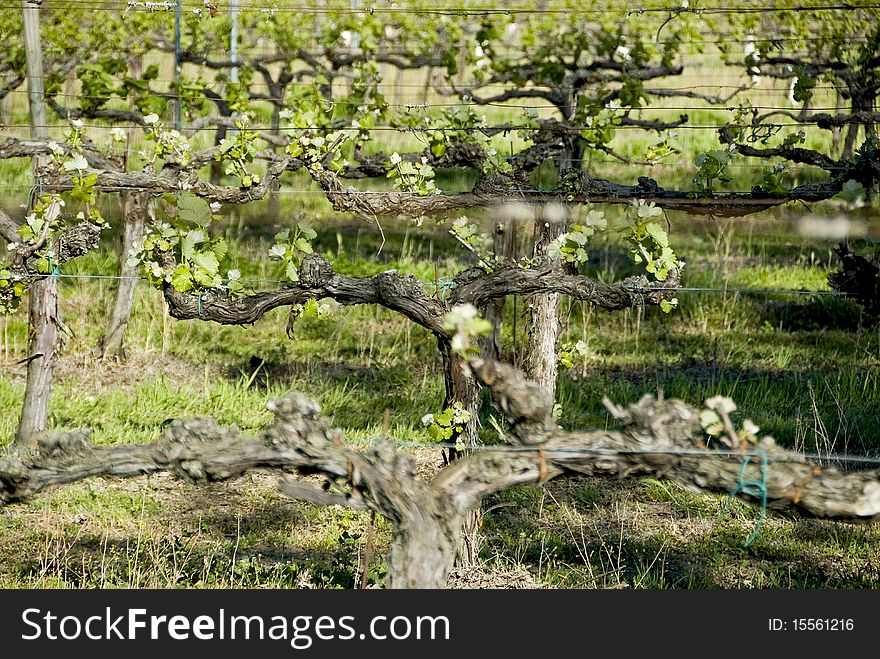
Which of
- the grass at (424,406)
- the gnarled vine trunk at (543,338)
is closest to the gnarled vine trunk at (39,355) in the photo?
the grass at (424,406)

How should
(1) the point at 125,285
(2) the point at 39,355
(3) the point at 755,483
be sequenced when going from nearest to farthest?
(3) the point at 755,483 < (2) the point at 39,355 < (1) the point at 125,285

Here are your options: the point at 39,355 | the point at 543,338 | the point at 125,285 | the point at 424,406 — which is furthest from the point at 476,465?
the point at 125,285

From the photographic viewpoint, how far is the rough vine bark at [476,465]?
2.79 metres

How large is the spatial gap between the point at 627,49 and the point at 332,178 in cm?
434

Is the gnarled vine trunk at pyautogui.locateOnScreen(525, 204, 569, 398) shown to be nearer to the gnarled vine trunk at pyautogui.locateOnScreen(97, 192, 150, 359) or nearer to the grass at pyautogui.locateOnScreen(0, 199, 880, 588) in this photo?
the grass at pyautogui.locateOnScreen(0, 199, 880, 588)

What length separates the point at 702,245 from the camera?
28.5 ft

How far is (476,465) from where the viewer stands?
9.40 ft

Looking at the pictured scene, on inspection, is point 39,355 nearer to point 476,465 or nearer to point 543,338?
point 543,338

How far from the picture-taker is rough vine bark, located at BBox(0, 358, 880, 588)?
2.79 m

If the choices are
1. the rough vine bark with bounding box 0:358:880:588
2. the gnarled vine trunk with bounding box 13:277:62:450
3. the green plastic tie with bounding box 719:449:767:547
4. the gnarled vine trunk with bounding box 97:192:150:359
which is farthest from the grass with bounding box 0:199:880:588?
the green plastic tie with bounding box 719:449:767:547

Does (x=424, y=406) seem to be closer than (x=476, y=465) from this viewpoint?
No

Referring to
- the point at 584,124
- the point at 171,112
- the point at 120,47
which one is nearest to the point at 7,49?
the point at 120,47

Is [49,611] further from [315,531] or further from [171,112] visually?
[171,112]

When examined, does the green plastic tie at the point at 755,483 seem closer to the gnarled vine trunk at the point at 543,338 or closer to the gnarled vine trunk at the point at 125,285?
the gnarled vine trunk at the point at 543,338
